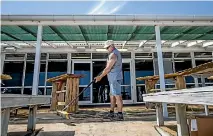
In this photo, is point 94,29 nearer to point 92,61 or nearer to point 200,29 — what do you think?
point 200,29

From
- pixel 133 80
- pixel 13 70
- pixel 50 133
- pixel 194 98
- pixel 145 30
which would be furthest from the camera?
pixel 13 70

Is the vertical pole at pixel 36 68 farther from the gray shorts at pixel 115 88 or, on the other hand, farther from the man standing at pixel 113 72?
the gray shorts at pixel 115 88

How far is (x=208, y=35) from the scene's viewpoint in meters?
7.82

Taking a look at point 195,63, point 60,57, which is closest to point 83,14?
point 60,57

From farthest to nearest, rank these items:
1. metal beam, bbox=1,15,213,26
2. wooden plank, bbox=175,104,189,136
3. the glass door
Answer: the glass door
metal beam, bbox=1,15,213,26
wooden plank, bbox=175,104,189,136

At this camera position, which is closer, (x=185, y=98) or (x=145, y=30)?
(x=185, y=98)

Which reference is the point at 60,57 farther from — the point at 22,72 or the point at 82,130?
the point at 82,130

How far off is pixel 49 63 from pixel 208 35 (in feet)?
28.7

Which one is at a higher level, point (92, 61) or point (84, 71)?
point (92, 61)

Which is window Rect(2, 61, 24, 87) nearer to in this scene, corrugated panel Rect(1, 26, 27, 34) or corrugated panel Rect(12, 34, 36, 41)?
corrugated panel Rect(12, 34, 36, 41)

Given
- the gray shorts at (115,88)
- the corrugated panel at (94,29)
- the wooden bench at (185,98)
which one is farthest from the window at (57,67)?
the wooden bench at (185,98)

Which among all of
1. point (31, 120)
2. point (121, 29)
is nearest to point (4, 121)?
point (31, 120)

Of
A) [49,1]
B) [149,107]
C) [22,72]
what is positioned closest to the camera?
[49,1]

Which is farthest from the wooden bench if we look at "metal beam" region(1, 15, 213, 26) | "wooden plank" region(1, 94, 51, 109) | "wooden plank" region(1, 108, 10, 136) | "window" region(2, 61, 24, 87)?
"window" region(2, 61, 24, 87)
